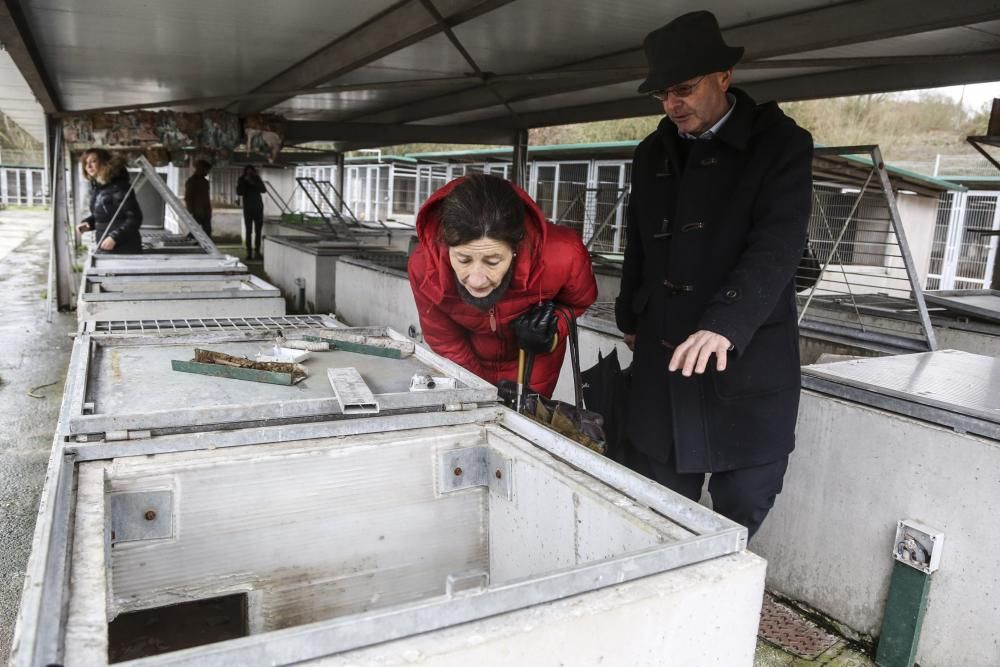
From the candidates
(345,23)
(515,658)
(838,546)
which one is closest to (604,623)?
(515,658)

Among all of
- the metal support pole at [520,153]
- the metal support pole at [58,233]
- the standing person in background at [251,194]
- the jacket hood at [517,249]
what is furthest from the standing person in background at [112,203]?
the standing person in background at [251,194]

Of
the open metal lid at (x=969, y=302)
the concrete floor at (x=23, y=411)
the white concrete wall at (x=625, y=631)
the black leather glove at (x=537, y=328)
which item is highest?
the black leather glove at (x=537, y=328)

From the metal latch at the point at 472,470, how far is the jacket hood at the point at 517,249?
2.02 feet

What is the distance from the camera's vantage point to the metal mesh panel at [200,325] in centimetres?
270

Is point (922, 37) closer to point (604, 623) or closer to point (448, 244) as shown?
point (448, 244)

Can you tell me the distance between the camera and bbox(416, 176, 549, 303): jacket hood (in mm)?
2254

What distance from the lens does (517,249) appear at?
2234 mm

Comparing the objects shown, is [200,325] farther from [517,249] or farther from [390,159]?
[390,159]

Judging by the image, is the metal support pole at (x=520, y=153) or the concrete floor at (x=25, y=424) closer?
the concrete floor at (x=25, y=424)

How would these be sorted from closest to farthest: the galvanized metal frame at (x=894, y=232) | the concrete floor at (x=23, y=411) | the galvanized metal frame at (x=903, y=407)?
the galvanized metal frame at (x=903, y=407) → the concrete floor at (x=23, y=411) → the galvanized metal frame at (x=894, y=232)

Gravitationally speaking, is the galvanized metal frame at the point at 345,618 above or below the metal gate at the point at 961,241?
below

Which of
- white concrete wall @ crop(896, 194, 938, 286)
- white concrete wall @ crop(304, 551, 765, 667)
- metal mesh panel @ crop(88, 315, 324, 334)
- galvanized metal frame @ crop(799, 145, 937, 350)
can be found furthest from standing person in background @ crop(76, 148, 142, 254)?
white concrete wall @ crop(896, 194, 938, 286)

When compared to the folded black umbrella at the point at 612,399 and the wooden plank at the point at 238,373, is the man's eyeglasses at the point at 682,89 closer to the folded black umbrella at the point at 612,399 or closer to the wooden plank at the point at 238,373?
the folded black umbrella at the point at 612,399

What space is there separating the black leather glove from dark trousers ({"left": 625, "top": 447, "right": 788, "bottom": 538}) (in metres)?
0.48
